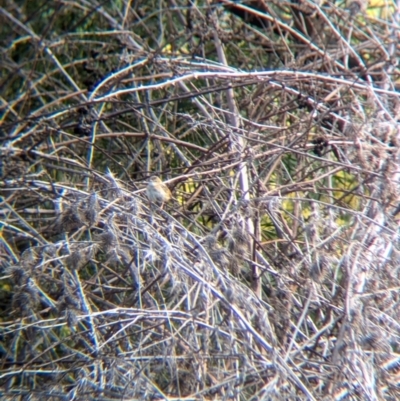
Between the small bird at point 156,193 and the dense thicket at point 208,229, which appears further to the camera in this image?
the small bird at point 156,193

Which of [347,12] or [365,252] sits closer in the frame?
[365,252]

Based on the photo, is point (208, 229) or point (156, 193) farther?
point (208, 229)

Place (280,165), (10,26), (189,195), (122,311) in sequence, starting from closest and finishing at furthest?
1. (122,311)
2. (189,195)
3. (280,165)
4. (10,26)

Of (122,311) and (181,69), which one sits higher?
(181,69)

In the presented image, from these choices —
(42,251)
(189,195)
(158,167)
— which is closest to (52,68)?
(158,167)

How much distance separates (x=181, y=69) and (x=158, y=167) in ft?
1.52

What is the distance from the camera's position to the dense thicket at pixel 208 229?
7.31 feet

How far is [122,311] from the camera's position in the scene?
234cm

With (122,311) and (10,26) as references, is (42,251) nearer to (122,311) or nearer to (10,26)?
(122,311)

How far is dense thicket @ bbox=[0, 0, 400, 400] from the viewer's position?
7.31 ft

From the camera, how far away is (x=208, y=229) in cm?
306

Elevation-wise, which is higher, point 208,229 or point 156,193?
point 156,193

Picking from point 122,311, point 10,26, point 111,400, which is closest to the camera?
point 111,400

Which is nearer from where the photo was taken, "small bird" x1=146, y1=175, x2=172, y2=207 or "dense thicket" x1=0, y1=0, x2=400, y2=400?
"dense thicket" x1=0, y1=0, x2=400, y2=400
